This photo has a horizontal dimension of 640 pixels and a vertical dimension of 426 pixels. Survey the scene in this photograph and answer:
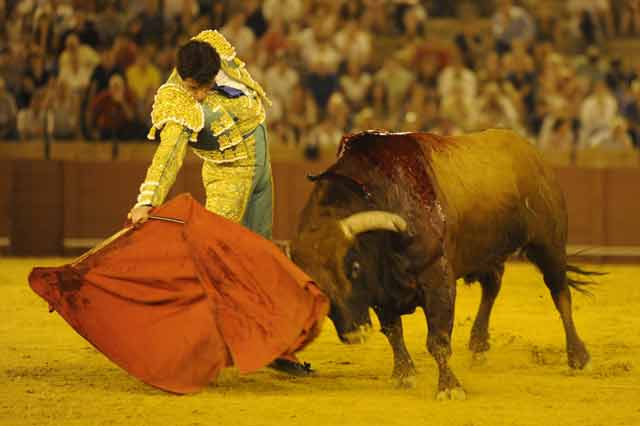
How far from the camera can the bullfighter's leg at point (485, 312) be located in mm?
6441

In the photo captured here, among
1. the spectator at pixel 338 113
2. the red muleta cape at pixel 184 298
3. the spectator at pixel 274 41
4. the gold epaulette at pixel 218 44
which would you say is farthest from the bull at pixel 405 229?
the spectator at pixel 274 41

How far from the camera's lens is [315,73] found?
41.7 ft

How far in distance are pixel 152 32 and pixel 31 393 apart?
8443 mm

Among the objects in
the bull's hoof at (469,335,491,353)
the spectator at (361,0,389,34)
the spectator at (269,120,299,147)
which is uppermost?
the spectator at (361,0,389,34)

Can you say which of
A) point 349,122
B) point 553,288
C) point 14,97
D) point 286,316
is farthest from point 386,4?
point 286,316

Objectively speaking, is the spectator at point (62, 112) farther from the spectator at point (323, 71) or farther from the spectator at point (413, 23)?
the spectator at point (413, 23)

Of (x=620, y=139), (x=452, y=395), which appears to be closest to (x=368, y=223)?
(x=452, y=395)

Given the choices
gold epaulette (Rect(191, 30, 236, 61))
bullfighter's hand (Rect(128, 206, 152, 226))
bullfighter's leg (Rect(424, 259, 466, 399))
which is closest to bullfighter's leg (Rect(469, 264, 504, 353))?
bullfighter's leg (Rect(424, 259, 466, 399))

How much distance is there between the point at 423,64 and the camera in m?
12.9

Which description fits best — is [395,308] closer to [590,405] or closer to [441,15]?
[590,405]

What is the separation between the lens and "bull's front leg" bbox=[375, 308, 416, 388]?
224 inches

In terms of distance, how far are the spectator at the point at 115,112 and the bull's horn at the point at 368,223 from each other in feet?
23.3

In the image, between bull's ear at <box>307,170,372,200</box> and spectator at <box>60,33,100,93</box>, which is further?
spectator at <box>60,33,100,93</box>

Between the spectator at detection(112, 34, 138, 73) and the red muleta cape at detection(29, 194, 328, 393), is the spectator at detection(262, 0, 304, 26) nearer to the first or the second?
the spectator at detection(112, 34, 138, 73)
